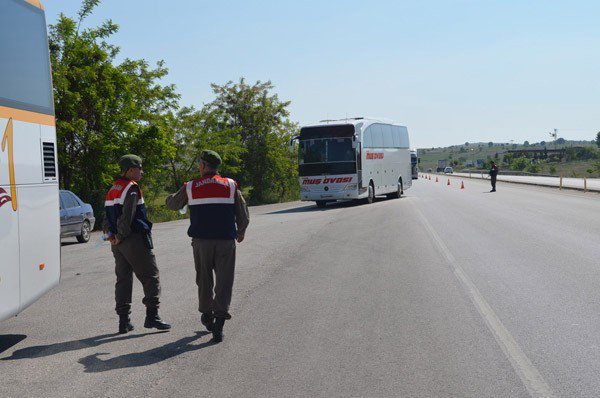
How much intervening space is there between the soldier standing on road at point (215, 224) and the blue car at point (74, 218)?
12.1 m

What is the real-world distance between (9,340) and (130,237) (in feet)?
5.34

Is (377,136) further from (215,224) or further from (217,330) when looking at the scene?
(217,330)

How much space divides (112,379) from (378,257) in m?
8.39

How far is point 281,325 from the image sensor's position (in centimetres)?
758

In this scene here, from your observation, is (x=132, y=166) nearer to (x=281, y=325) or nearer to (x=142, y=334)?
(x=142, y=334)

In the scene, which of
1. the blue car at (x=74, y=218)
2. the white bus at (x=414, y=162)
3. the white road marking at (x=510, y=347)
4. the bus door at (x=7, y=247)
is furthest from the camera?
the white bus at (x=414, y=162)

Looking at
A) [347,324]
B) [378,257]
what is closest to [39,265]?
[347,324]

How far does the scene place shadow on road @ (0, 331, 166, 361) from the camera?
661 cm

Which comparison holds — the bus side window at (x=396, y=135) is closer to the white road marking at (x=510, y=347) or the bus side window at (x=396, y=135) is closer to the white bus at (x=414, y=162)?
the white road marking at (x=510, y=347)

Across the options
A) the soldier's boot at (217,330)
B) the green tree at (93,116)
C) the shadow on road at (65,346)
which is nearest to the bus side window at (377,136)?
the green tree at (93,116)

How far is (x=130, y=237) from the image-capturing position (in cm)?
730

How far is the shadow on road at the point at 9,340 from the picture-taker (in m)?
7.00

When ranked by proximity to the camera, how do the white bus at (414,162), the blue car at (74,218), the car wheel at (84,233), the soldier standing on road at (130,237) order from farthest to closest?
the white bus at (414,162), the car wheel at (84,233), the blue car at (74,218), the soldier standing on road at (130,237)

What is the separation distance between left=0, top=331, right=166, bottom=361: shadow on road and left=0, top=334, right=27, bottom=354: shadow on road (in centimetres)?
26
